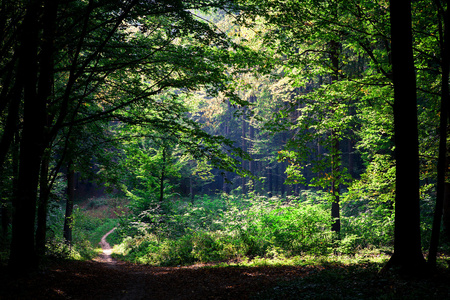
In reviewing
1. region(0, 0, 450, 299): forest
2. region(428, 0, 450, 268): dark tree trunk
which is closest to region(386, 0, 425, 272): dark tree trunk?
region(0, 0, 450, 299): forest

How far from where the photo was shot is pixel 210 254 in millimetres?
11680

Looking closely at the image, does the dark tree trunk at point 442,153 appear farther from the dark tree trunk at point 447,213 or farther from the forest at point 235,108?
the dark tree trunk at point 447,213

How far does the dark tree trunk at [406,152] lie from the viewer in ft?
17.2

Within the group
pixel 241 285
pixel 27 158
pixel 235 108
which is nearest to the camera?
pixel 27 158

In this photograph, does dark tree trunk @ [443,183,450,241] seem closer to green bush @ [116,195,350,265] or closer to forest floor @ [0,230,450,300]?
green bush @ [116,195,350,265]

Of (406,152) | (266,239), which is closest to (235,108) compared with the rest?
(406,152)

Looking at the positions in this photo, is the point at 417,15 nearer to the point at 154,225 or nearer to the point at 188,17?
the point at 188,17

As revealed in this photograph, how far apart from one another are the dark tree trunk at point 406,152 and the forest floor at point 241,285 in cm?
54

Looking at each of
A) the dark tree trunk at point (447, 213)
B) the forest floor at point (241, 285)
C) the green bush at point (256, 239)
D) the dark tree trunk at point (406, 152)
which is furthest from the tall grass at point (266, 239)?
the dark tree trunk at point (406, 152)

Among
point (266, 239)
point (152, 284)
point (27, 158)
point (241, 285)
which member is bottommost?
point (152, 284)

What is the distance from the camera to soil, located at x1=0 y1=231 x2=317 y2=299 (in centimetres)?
539

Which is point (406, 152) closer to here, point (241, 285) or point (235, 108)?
point (241, 285)

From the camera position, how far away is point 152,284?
7.51 metres

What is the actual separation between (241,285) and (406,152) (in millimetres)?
4648
